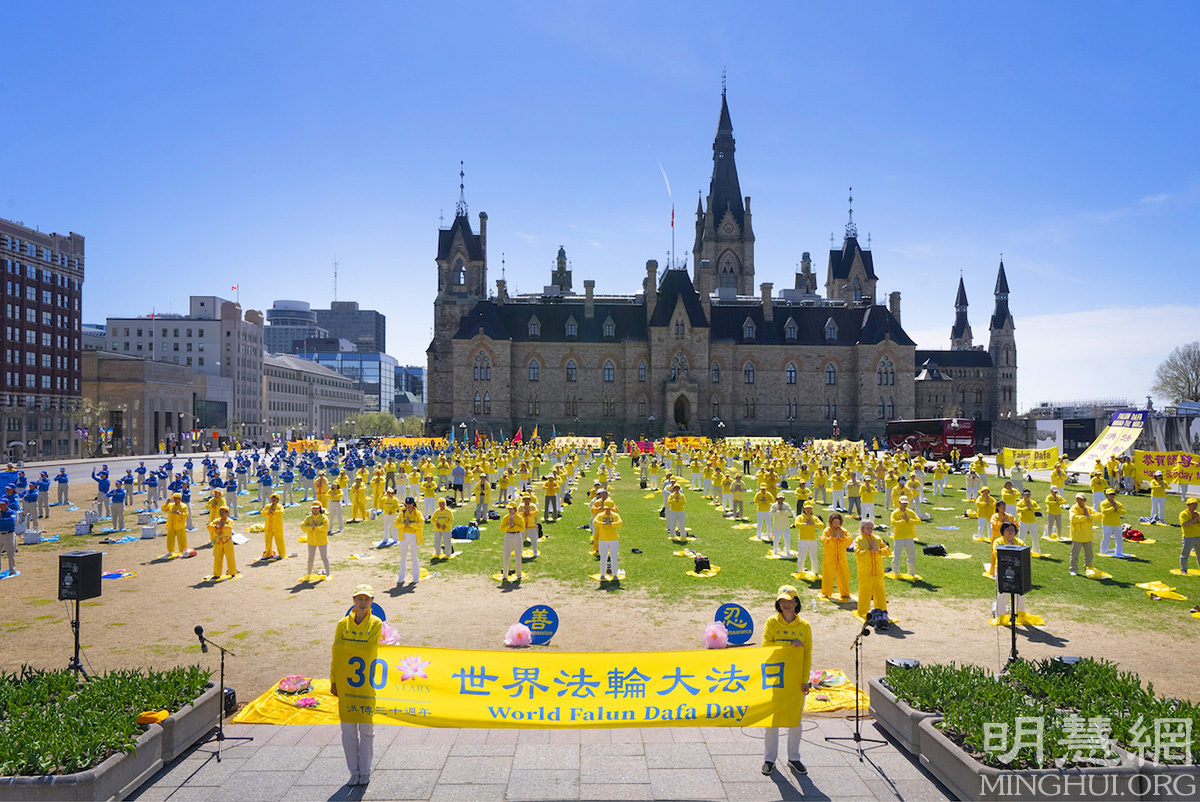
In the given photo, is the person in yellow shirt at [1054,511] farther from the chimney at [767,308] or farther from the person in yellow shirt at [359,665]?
the chimney at [767,308]

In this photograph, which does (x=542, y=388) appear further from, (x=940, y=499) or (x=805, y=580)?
(x=805, y=580)

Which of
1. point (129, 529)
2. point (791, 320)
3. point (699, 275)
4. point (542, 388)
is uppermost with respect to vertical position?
point (699, 275)

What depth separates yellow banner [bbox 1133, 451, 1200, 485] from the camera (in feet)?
96.7

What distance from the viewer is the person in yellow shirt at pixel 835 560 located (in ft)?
44.3

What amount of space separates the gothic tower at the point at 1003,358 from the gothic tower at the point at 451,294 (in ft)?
246

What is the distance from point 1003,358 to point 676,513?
101575mm

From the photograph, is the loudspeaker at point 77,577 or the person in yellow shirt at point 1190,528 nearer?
the loudspeaker at point 77,577

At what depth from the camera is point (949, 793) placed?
6.84 m

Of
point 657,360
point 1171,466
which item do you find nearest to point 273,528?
point 1171,466

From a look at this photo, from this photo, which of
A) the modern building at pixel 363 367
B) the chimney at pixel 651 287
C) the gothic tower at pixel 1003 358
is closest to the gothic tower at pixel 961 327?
the gothic tower at pixel 1003 358

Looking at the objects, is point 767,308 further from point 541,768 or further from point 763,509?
point 541,768

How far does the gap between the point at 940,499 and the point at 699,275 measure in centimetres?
4920

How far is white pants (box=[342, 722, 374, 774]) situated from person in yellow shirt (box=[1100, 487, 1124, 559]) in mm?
17648

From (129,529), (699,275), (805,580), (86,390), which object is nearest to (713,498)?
(805,580)
